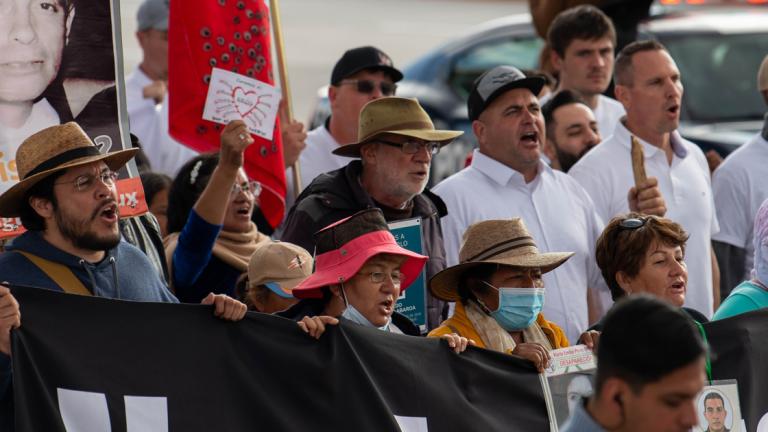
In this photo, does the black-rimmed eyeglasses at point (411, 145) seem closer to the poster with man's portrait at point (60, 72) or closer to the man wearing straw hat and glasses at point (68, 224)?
the poster with man's portrait at point (60, 72)

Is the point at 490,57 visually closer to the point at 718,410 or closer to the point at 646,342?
the point at 718,410

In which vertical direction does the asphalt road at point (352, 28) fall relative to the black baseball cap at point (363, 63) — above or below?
below

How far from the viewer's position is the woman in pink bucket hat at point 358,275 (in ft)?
19.3

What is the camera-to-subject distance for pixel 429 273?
6859 millimetres

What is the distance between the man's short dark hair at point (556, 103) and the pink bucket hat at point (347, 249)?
3011 mm

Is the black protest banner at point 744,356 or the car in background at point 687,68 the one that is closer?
the black protest banner at point 744,356

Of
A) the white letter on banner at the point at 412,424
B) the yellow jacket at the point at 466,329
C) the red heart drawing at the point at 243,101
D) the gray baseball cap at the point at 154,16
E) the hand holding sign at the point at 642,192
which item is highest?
the gray baseball cap at the point at 154,16

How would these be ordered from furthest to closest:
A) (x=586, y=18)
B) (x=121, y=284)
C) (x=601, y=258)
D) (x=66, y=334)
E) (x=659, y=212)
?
(x=586, y=18) < (x=659, y=212) < (x=601, y=258) < (x=121, y=284) < (x=66, y=334)

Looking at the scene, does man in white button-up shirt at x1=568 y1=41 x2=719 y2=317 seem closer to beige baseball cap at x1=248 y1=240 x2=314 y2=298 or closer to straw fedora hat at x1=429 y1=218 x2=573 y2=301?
straw fedora hat at x1=429 y1=218 x2=573 y2=301

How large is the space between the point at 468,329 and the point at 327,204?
0.98 metres

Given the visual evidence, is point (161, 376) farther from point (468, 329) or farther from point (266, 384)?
point (468, 329)

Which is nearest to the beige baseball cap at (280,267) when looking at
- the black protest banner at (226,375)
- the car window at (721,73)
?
the black protest banner at (226,375)

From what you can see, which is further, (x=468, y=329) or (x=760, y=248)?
(x=760, y=248)

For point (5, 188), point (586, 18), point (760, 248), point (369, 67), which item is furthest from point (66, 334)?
point (586, 18)
